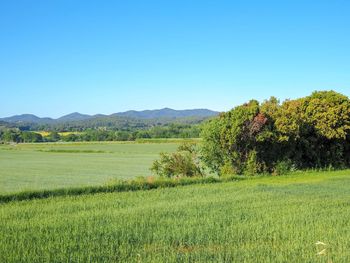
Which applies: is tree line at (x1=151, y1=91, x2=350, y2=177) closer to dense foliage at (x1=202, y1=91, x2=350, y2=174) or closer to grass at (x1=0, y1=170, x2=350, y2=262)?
dense foliage at (x1=202, y1=91, x2=350, y2=174)

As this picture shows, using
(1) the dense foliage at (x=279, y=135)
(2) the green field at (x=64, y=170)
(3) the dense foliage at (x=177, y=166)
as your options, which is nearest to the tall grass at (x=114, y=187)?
(2) the green field at (x=64, y=170)

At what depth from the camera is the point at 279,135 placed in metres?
29.7

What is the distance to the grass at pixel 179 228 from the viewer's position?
880cm

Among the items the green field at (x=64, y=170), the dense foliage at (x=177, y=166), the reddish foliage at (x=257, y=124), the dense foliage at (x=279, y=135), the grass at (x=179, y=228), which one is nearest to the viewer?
the grass at (x=179, y=228)

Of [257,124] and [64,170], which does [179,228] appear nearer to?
[257,124]

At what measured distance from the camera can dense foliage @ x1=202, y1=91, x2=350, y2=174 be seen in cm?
2872

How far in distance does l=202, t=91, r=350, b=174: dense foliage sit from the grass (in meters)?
9.94

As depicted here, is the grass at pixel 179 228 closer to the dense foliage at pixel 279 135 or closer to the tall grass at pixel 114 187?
the tall grass at pixel 114 187

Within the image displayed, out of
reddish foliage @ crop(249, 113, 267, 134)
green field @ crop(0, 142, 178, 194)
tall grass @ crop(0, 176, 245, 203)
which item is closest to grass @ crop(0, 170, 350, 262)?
tall grass @ crop(0, 176, 245, 203)

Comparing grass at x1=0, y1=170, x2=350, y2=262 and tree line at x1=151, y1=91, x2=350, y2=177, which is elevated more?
tree line at x1=151, y1=91, x2=350, y2=177

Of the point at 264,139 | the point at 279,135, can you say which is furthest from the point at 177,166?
the point at 279,135

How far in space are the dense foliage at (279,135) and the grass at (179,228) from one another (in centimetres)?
994

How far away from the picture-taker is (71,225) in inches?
464

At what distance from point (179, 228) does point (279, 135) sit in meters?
19.8
